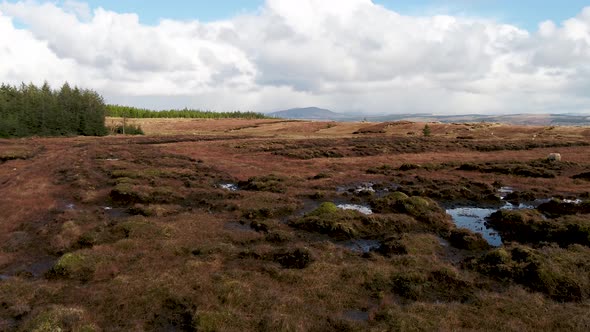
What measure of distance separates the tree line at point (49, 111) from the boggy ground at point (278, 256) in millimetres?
75814

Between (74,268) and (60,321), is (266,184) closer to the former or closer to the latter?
(74,268)

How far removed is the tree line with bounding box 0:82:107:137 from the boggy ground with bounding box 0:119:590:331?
7581cm

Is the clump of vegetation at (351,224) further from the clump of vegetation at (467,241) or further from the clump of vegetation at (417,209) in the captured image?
the clump of vegetation at (467,241)

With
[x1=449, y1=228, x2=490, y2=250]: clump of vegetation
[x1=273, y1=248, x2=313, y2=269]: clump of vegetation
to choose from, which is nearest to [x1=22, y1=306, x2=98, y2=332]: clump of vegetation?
[x1=273, y1=248, x2=313, y2=269]: clump of vegetation

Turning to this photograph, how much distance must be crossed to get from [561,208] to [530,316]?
21603 millimetres

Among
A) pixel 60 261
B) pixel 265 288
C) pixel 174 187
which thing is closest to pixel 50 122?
pixel 174 187

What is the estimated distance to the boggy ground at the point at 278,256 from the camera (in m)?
15.9

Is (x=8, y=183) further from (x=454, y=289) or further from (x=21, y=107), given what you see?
(x=21, y=107)

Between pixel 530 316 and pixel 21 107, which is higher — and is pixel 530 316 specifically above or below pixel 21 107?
below

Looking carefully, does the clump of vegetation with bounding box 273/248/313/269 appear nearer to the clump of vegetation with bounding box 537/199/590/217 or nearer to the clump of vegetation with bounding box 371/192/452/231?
the clump of vegetation with bounding box 371/192/452/231

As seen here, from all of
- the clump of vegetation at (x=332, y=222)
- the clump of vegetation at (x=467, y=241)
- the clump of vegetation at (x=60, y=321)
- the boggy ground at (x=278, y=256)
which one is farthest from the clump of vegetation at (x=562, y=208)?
the clump of vegetation at (x=60, y=321)

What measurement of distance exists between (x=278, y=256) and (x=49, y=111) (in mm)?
115341

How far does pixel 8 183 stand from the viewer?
41469 millimetres

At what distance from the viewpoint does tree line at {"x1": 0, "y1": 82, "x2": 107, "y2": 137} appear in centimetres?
11075
